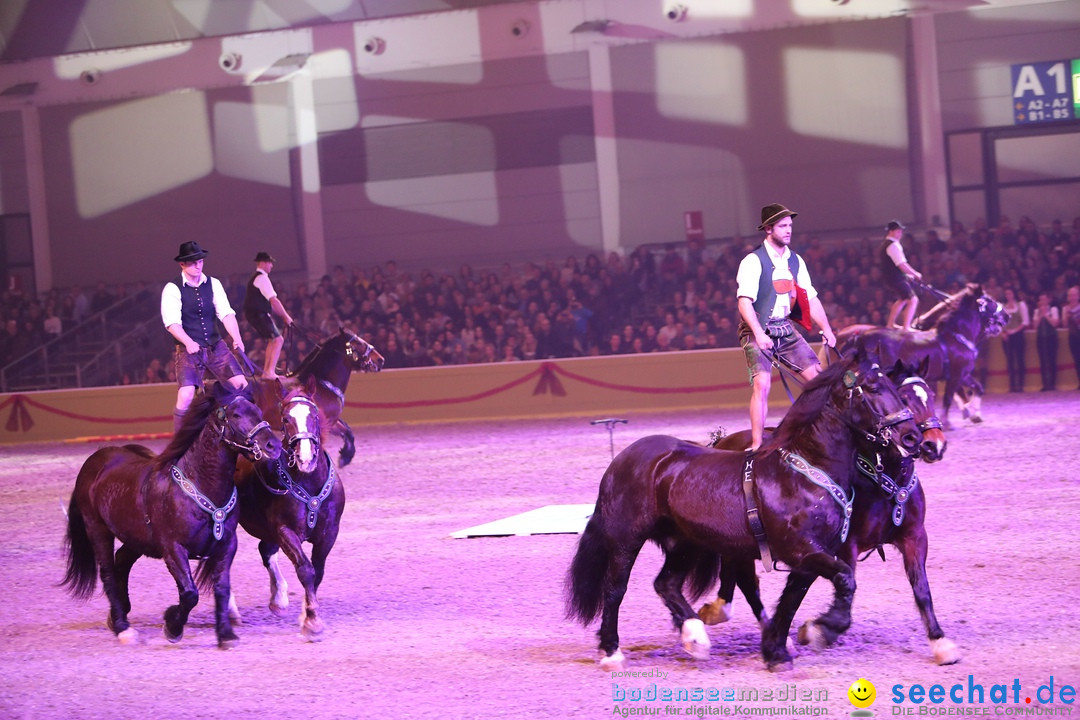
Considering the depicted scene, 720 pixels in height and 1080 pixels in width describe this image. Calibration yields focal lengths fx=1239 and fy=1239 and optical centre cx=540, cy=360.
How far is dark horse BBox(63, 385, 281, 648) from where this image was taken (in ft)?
22.7

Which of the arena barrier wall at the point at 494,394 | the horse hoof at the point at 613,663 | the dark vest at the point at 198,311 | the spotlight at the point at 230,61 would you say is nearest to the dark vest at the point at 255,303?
the dark vest at the point at 198,311

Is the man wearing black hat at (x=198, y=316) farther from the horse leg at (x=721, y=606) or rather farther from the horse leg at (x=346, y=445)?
the horse leg at (x=721, y=606)

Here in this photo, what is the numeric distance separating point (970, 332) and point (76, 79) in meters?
21.5

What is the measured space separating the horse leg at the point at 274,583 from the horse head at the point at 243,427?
902mm

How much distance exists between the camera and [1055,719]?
15.6ft

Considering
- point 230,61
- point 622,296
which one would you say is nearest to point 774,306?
point 622,296

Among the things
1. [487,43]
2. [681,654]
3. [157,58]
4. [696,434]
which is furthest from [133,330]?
[681,654]

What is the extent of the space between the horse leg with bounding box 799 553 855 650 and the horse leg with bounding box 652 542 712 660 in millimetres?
579

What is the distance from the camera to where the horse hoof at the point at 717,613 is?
6.69 metres

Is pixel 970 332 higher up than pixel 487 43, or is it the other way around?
pixel 487 43

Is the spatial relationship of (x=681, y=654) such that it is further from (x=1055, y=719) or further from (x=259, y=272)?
(x=259, y=272)

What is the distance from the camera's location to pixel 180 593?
22.7 feet

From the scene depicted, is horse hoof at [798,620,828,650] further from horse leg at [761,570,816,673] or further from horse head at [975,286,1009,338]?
horse head at [975,286,1009,338]

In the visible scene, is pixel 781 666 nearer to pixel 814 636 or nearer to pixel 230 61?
pixel 814 636
